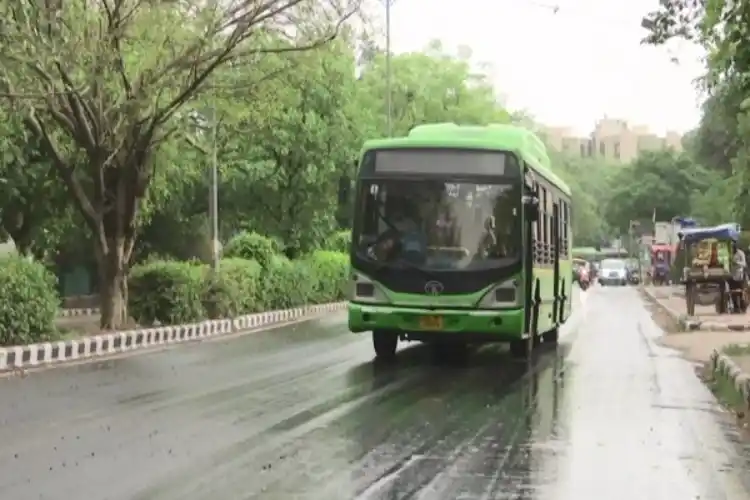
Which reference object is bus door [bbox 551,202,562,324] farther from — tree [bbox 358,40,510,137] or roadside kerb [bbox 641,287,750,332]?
tree [bbox 358,40,510,137]

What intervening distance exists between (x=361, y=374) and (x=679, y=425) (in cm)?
528

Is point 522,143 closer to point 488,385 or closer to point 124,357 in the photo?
point 488,385

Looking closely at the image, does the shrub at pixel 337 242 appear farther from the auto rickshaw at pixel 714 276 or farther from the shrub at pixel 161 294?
the shrub at pixel 161 294

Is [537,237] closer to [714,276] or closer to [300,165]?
[714,276]

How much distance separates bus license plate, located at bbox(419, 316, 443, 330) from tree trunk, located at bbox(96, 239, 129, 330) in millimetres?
8887

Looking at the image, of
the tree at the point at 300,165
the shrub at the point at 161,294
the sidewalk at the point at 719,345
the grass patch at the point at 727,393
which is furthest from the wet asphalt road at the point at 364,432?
the tree at the point at 300,165

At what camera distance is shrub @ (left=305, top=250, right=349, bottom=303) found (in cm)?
3788

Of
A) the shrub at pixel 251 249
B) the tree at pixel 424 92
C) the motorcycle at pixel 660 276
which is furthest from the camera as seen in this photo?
the motorcycle at pixel 660 276

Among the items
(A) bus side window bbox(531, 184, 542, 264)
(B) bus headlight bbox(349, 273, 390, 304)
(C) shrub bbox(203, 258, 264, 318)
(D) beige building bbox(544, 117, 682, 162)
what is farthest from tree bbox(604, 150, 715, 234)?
(D) beige building bbox(544, 117, 682, 162)

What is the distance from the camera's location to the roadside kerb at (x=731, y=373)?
13414 mm

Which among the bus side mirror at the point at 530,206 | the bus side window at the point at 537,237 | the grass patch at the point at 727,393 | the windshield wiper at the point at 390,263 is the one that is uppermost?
the bus side mirror at the point at 530,206

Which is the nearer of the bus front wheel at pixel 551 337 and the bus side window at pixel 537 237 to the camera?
the bus side window at pixel 537 237

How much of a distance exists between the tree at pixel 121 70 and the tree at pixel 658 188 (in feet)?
197

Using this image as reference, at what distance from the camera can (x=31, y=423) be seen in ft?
36.2
